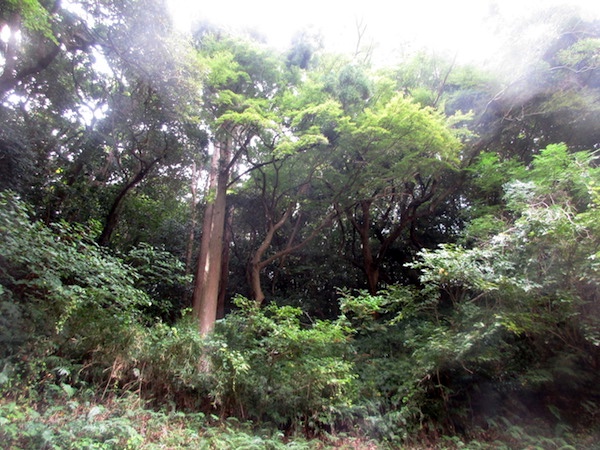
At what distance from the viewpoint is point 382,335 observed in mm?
7211

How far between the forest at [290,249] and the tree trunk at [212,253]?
49mm

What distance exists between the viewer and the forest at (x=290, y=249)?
13.3ft

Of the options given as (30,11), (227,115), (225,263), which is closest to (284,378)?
(227,115)

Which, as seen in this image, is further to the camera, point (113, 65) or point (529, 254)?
point (113, 65)

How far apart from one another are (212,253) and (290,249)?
208 cm

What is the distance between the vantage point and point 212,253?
7.54m

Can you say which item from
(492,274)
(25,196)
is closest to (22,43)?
(25,196)

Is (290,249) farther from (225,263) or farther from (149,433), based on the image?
(149,433)

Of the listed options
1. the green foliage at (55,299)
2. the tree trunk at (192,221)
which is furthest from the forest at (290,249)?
the tree trunk at (192,221)

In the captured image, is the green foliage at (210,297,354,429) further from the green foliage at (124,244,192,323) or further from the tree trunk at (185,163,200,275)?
the tree trunk at (185,163,200,275)

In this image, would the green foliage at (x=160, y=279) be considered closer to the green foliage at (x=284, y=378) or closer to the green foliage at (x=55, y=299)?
the green foliage at (x=55, y=299)

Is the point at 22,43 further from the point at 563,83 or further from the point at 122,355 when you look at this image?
the point at 563,83

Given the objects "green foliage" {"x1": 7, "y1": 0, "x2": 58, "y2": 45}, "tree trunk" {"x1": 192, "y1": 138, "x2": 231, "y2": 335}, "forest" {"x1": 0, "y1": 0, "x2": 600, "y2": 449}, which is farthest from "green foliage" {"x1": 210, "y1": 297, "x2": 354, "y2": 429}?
"green foliage" {"x1": 7, "y1": 0, "x2": 58, "y2": 45}

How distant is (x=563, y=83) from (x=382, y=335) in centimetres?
611
